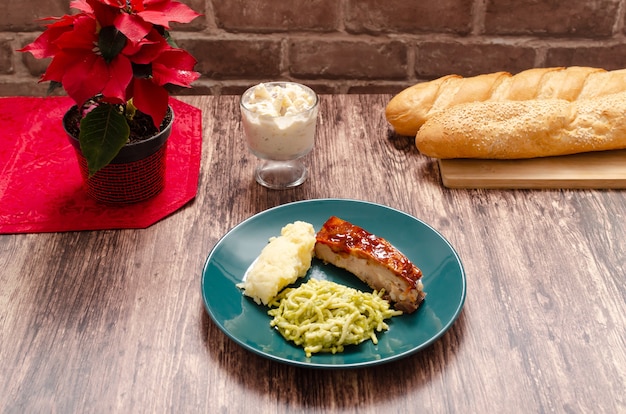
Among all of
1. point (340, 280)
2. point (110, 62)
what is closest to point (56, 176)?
point (110, 62)

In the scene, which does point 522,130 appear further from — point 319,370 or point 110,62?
→ point 110,62

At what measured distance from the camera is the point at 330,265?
46.3 inches

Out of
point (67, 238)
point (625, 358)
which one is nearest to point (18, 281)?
point (67, 238)

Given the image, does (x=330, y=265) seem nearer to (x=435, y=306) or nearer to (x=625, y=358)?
(x=435, y=306)

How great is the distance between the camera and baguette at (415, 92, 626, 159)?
1.41 m

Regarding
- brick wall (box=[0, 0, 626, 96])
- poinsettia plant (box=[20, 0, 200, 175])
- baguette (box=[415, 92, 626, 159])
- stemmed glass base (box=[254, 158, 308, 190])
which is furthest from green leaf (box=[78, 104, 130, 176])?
brick wall (box=[0, 0, 626, 96])

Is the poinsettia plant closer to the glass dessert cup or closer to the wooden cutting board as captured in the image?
the glass dessert cup

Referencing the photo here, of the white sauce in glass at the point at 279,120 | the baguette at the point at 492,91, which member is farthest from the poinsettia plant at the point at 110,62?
the baguette at the point at 492,91

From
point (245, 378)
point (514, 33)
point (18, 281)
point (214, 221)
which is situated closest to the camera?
point (245, 378)

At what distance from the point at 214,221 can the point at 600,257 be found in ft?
2.39

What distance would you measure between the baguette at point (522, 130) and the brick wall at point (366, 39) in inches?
23.9

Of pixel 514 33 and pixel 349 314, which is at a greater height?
pixel 349 314

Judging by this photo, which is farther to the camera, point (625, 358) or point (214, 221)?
point (214, 221)

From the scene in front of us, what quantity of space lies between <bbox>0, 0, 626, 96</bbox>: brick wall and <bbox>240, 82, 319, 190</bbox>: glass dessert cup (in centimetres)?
63
